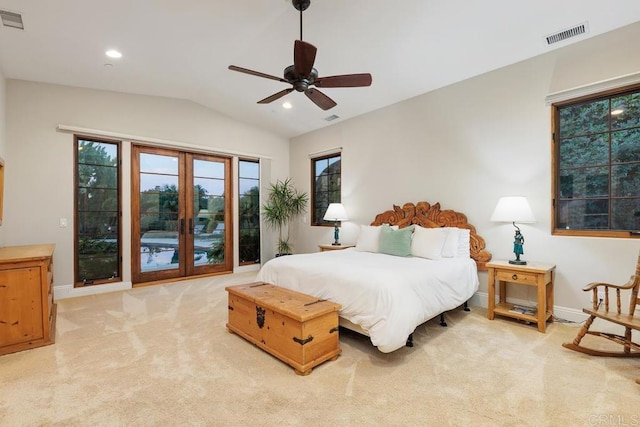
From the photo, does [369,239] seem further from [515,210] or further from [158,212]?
[158,212]

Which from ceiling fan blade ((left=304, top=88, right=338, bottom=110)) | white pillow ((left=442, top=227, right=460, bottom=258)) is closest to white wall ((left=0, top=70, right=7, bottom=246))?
ceiling fan blade ((left=304, top=88, right=338, bottom=110))

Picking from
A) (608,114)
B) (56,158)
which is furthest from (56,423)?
(608,114)

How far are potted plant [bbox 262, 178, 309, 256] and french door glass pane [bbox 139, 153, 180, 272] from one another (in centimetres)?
182

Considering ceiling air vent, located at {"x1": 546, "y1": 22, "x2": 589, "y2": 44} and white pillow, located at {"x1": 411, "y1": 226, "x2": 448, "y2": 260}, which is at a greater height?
ceiling air vent, located at {"x1": 546, "y1": 22, "x2": 589, "y2": 44}

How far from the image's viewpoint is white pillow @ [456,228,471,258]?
3852mm

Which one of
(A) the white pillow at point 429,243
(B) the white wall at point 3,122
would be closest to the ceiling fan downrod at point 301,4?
(A) the white pillow at point 429,243

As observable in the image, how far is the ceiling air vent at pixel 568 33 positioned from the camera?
3.01 meters

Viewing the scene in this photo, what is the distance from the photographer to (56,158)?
4375 mm

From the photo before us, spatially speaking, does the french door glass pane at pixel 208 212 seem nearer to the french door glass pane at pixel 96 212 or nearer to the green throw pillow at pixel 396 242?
the french door glass pane at pixel 96 212

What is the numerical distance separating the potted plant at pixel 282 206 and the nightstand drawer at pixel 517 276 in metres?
4.03

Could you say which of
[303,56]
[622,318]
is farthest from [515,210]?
[303,56]

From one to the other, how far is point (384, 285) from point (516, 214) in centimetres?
189

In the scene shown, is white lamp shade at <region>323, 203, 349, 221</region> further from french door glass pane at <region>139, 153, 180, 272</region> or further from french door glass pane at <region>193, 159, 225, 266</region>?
french door glass pane at <region>139, 153, 180, 272</region>

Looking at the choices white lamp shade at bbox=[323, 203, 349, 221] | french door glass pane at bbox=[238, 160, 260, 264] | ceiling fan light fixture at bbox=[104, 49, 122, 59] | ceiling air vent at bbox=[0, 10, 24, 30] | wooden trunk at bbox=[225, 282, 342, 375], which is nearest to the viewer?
wooden trunk at bbox=[225, 282, 342, 375]
